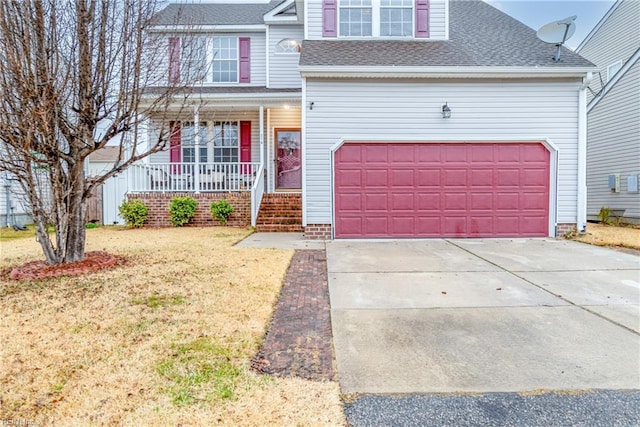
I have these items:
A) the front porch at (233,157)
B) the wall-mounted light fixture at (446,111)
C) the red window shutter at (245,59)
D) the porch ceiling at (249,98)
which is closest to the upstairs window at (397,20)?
the wall-mounted light fixture at (446,111)

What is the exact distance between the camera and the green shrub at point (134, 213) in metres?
11.2

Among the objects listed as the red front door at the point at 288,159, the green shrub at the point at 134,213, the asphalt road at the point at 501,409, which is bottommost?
the asphalt road at the point at 501,409

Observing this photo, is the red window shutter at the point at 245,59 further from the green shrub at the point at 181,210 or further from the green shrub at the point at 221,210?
the green shrub at the point at 181,210

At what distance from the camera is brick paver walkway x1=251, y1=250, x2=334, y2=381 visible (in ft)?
8.87

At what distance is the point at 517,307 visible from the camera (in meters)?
4.05

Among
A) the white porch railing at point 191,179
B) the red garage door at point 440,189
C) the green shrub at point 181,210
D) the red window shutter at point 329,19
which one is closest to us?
the red garage door at point 440,189

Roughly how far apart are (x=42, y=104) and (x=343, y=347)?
4756mm

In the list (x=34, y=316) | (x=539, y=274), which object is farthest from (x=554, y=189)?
(x=34, y=316)

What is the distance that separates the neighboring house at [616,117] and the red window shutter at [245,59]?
11388 mm

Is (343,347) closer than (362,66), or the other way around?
(343,347)

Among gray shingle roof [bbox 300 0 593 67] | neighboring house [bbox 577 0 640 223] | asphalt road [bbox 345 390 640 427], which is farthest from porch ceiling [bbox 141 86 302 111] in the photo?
asphalt road [bbox 345 390 640 427]

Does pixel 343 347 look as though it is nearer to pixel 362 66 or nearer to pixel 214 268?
pixel 214 268

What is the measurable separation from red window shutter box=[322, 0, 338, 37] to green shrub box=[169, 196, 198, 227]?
6135 mm

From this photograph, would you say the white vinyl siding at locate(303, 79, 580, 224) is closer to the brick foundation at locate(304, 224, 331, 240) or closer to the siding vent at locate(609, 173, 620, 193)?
the brick foundation at locate(304, 224, 331, 240)
